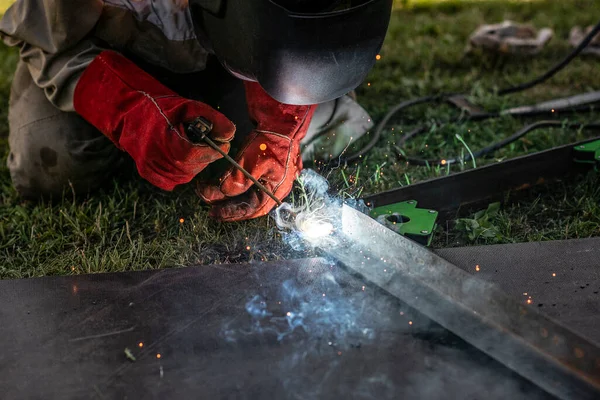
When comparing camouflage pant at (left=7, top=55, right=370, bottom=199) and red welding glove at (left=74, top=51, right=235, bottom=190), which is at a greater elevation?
red welding glove at (left=74, top=51, right=235, bottom=190)

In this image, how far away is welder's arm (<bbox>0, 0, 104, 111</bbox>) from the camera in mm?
2566

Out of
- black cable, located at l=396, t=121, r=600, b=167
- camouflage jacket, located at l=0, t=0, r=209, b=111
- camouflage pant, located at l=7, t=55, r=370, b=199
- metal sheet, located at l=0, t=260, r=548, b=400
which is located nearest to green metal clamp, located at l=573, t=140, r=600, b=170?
black cable, located at l=396, t=121, r=600, b=167

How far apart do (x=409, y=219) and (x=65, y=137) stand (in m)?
1.51

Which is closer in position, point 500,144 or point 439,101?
point 500,144

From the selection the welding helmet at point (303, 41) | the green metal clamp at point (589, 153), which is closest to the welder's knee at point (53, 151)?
the welding helmet at point (303, 41)

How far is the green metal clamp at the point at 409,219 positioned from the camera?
233 centimetres

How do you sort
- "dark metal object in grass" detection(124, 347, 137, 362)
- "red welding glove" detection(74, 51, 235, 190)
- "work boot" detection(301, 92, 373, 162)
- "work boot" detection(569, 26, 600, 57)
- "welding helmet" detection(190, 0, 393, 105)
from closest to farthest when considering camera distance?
"dark metal object in grass" detection(124, 347, 137, 362), "welding helmet" detection(190, 0, 393, 105), "red welding glove" detection(74, 51, 235, 190), "work boot" detection(301, 92, 373, 162), "work boot" detection(569, 26, 600, 57)

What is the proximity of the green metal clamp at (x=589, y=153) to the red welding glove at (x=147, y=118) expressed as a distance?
1481 mm

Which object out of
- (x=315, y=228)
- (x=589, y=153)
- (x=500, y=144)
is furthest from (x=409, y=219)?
(x=500, y=144)

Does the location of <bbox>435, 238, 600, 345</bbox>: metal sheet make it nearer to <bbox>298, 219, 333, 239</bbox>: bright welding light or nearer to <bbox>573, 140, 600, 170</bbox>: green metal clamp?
<bbox>298, 219, 333, 239</bbox>: bright welding light

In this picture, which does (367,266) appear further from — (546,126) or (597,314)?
(546,126)

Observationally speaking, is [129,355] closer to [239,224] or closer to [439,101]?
[239,224]

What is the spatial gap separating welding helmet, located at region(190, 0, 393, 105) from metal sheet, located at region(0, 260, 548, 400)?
599 millimetres

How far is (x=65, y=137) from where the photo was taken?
2.91 meters
